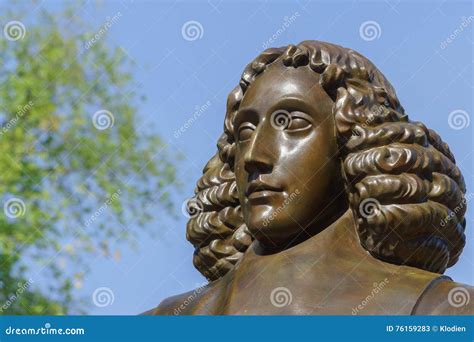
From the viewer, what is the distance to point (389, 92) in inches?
340

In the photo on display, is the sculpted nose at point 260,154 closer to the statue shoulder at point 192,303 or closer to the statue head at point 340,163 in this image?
the statue head at point 340,163

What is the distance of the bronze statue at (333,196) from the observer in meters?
8.06

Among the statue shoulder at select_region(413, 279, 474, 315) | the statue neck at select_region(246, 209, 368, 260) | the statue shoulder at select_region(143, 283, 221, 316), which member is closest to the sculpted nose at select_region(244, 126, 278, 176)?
the statue neck at select_region(246, 209, 368, 260)

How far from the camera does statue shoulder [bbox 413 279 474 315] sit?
7664 millimetres

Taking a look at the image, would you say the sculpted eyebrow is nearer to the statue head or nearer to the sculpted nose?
the statue head

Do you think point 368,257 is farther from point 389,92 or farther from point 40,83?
point 40,83

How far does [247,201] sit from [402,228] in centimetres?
95

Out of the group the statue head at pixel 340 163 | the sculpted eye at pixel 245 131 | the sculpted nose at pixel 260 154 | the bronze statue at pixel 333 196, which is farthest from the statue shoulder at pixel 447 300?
the sculpted eye at pixel 245 131

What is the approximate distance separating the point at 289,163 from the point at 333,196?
0.35 metres

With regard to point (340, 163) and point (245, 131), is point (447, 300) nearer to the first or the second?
point (340, 163)

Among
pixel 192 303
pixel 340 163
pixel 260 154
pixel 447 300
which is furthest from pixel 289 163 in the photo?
pixel 447 300

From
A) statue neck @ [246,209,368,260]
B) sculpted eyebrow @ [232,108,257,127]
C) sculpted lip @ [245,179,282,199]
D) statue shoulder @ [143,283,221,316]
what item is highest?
sculpted eyebrow @ [232,108,257,127]

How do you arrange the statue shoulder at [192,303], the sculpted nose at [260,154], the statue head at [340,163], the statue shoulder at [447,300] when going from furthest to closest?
the statue shoulder at [192,303]
the sculpted nose at [260,154]
the statue head at [340,163]
the statue shoulder at [447,300]

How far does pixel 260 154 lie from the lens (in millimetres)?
8352
